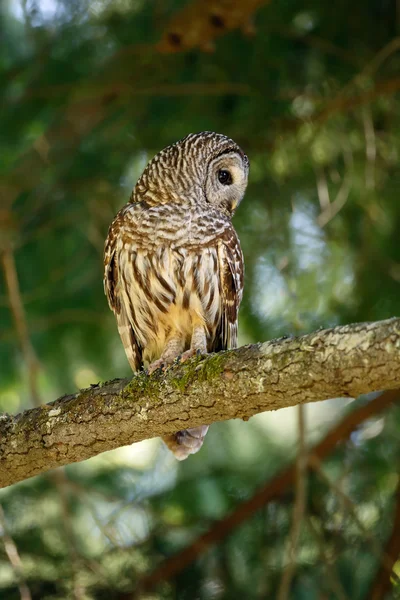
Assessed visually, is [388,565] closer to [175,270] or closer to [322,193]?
[175,270]

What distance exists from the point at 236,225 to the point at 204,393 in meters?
2.47

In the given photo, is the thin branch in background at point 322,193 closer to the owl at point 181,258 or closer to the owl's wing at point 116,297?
the owl at point 181,258

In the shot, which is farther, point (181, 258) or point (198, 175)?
point (198, 175)

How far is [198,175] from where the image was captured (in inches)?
161

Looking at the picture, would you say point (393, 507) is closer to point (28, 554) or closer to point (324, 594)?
point (324, 594)

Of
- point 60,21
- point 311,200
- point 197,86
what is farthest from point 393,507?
point 60,21

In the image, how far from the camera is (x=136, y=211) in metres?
3.95

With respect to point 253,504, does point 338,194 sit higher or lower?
higher

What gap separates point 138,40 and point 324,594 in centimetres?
302

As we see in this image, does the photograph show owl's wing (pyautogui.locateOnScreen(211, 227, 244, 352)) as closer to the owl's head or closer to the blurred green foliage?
the owl's head

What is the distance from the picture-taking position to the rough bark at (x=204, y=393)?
2262 millimetres

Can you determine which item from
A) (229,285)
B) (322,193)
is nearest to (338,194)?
(322,193)

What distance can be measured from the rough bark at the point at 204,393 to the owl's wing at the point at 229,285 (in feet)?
3.33

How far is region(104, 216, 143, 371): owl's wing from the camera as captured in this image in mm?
4004
